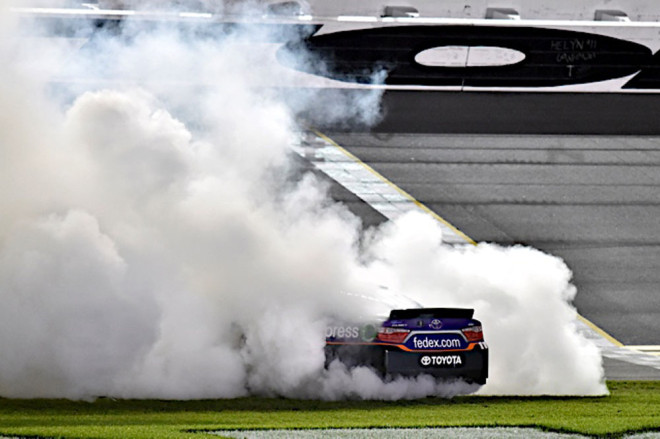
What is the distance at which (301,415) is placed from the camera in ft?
31.6

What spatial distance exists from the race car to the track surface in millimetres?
5420

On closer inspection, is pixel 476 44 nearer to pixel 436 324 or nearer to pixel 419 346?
pixel 436 324

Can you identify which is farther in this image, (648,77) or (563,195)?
(648,77)

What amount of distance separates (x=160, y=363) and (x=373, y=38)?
11.1 metres

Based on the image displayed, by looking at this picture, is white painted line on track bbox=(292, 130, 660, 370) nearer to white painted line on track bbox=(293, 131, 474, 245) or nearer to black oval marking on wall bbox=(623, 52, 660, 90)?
white painted line on track bbox=(293, 131, 474, 245)

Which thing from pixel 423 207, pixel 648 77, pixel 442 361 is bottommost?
pixel 442 361

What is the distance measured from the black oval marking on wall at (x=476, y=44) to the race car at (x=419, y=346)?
982cm

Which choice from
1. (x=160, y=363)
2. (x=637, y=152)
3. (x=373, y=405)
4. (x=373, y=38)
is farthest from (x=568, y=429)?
(x=637, y=152)

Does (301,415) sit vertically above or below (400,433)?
below

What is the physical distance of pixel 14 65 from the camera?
39.5 feet

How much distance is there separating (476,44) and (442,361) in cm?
1222

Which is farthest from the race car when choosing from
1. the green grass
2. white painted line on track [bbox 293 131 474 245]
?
white painted line on track [bbox 293 131 474 245]

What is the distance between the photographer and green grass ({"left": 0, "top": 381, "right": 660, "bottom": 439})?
8.65m

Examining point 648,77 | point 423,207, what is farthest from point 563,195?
point 648,77
